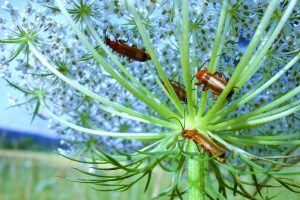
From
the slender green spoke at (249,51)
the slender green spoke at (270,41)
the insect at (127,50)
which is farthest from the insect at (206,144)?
the insect at (127,50)

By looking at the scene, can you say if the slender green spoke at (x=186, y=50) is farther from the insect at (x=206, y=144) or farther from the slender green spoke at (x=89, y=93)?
the slender green spoke at (x=89, y=93)

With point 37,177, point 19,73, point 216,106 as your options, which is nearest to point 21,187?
point 37,177

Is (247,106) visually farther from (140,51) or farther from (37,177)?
(37,177)

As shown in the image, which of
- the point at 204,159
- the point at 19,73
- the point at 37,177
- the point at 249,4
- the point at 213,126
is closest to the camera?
the point at 204,159

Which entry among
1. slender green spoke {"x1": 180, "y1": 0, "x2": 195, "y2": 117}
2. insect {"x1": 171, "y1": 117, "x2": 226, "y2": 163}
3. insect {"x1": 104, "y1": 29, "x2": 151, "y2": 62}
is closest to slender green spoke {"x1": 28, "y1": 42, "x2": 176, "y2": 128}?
insect {"x1": 171, "y1": 117, "x2": 226, "y2": 163}

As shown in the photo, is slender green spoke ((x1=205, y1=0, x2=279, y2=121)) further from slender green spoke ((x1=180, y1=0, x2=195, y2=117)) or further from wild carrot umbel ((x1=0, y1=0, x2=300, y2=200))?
slender green spoke ((x1=180, y1=0, x2=195, y2=117))
